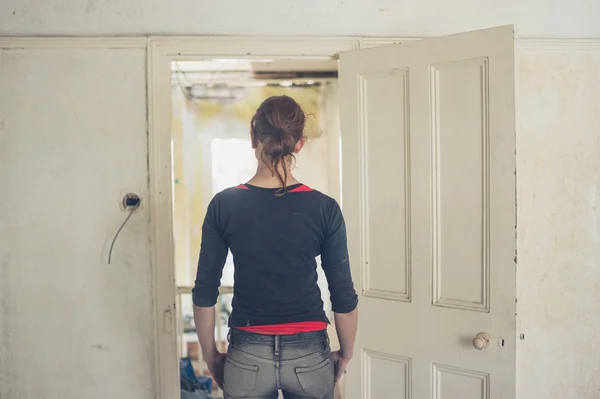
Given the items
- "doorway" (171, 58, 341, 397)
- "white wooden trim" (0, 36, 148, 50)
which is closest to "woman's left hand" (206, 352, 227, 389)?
"white wooden trim" (0, 36, 148, 50)

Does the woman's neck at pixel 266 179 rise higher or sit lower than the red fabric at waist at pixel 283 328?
higher

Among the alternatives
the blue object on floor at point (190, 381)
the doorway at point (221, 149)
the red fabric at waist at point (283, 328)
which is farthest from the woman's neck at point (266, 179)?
the doorway at point (221, 149)

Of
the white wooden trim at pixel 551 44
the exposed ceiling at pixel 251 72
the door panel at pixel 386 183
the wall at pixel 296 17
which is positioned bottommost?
the door panel at pixel 386 183

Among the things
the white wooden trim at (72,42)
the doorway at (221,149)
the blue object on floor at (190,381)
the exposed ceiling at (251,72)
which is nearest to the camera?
the white wooden trim at (72,42)

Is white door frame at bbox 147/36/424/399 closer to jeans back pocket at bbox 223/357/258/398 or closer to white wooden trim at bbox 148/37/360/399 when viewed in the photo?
white wooden trim at bbox 148/37/360/399

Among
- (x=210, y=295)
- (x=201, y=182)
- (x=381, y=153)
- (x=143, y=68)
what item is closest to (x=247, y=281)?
(x=210, y=295)

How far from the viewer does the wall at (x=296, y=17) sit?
2.03 meters

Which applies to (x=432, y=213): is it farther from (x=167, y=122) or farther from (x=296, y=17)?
(x=167, y=122)

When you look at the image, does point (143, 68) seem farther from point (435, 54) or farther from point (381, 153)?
point (435, 54)

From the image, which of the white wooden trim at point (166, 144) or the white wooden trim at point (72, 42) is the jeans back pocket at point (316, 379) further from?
the white wooden trim at point (72, 42)

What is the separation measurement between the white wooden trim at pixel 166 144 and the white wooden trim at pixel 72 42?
0.11 metres

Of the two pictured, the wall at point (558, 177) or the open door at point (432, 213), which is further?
the wall at point (558, 177)

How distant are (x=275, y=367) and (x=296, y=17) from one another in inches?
57.5

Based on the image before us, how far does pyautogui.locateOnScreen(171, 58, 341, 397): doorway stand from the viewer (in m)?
4.18
